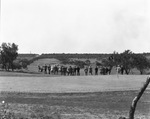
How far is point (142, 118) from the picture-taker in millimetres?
16797

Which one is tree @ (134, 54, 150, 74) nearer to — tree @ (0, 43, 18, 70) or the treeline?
the treeline

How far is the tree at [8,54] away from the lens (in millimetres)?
76875

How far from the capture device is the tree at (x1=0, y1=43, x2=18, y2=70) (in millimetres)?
76875

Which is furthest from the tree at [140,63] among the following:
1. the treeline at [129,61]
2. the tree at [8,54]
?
the tree at [8,54]

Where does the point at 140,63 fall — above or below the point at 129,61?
below

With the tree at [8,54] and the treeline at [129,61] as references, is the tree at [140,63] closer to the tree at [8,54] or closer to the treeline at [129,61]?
the treeline at [129,61]

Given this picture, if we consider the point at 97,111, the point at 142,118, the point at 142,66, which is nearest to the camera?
the point at 142,118

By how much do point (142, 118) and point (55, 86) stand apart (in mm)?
19333

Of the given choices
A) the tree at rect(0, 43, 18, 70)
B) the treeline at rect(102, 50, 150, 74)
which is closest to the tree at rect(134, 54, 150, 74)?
the treeline at rect(102, 50, 150, 74)

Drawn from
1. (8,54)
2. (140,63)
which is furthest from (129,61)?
(8,54)

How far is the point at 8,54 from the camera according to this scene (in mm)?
77188

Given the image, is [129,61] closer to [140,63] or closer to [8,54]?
[140,63]

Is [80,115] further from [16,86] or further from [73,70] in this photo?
[73,70]

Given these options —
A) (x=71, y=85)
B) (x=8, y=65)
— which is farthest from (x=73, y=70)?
(x=8, y=65)
